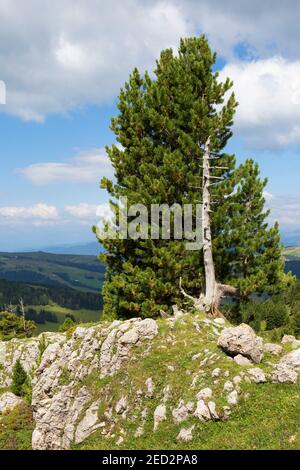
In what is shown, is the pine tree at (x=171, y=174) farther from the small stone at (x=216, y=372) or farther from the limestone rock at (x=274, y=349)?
the small stone at (x=216, y=372)

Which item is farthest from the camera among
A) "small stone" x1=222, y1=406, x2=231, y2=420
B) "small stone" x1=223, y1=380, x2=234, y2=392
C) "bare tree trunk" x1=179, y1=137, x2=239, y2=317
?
"bare tree trunk" x1=179, y1=137, x2=239, y2=317

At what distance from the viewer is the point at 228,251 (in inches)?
1052

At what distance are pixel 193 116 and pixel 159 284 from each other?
40.6ft

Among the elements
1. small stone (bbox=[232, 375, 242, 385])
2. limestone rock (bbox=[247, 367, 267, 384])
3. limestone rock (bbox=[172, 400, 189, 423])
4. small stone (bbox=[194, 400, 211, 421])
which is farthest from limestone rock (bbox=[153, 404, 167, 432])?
limestone rock (bbox=[247, 367, 267, 384])

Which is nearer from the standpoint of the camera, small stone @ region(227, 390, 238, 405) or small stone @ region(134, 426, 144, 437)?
small stone @ region(227, 390, 238, 405)

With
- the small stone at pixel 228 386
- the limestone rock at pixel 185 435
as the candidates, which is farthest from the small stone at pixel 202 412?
the small stone at pixel 228 386

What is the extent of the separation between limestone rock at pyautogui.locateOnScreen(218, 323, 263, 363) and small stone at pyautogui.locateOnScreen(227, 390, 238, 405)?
2.28m

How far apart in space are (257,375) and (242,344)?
172cm

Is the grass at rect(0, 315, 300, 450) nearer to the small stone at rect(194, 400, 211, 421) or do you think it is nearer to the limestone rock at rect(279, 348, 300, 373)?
the small stone at rect(194, 400, 211, 421)

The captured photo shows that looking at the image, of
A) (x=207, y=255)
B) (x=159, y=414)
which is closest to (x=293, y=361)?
(x=159, y=414)

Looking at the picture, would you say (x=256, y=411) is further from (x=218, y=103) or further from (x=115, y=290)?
(x=218, y=103)
